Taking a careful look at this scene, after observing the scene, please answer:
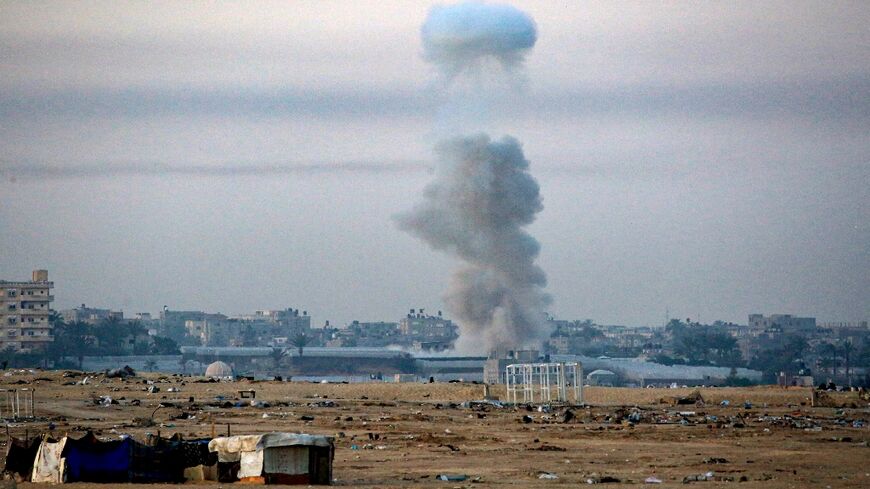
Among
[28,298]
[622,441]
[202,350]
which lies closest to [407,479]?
[622,441]

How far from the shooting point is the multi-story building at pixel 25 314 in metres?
119

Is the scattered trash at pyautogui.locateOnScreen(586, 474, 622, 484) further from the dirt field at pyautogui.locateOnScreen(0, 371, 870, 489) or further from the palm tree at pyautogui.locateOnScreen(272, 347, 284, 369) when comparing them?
the palm tree at pyautogui.locateOnScreen(272, 347, 284, 369)

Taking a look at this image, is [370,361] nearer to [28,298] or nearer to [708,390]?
[28,298]

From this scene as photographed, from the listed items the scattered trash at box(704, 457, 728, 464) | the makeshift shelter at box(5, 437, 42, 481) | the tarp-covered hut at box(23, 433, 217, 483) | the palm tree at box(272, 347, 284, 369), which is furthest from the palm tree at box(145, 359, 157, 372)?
the tarp-covered hut at box(23, 433, 217, 483)

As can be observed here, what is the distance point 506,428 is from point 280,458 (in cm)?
1341

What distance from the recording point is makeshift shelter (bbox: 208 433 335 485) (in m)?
22.9

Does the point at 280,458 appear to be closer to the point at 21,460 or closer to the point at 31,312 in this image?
the point at 21,460

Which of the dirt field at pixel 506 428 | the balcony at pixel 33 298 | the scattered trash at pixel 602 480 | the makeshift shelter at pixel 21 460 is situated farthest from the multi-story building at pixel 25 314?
the scattered trash at pixel 602 480

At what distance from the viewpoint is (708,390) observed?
5591cm

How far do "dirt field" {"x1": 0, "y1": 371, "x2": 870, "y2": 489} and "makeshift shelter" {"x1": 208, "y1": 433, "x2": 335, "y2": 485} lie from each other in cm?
Answer: 55

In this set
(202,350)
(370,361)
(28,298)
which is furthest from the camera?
(202,350)

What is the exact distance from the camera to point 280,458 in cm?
2292

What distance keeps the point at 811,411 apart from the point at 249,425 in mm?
18309

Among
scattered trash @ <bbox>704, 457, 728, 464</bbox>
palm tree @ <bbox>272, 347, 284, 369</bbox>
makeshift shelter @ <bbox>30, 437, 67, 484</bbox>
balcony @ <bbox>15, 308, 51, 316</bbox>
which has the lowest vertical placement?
scattered trash @ <bbox>704, 457, 728, 464</bbox>
